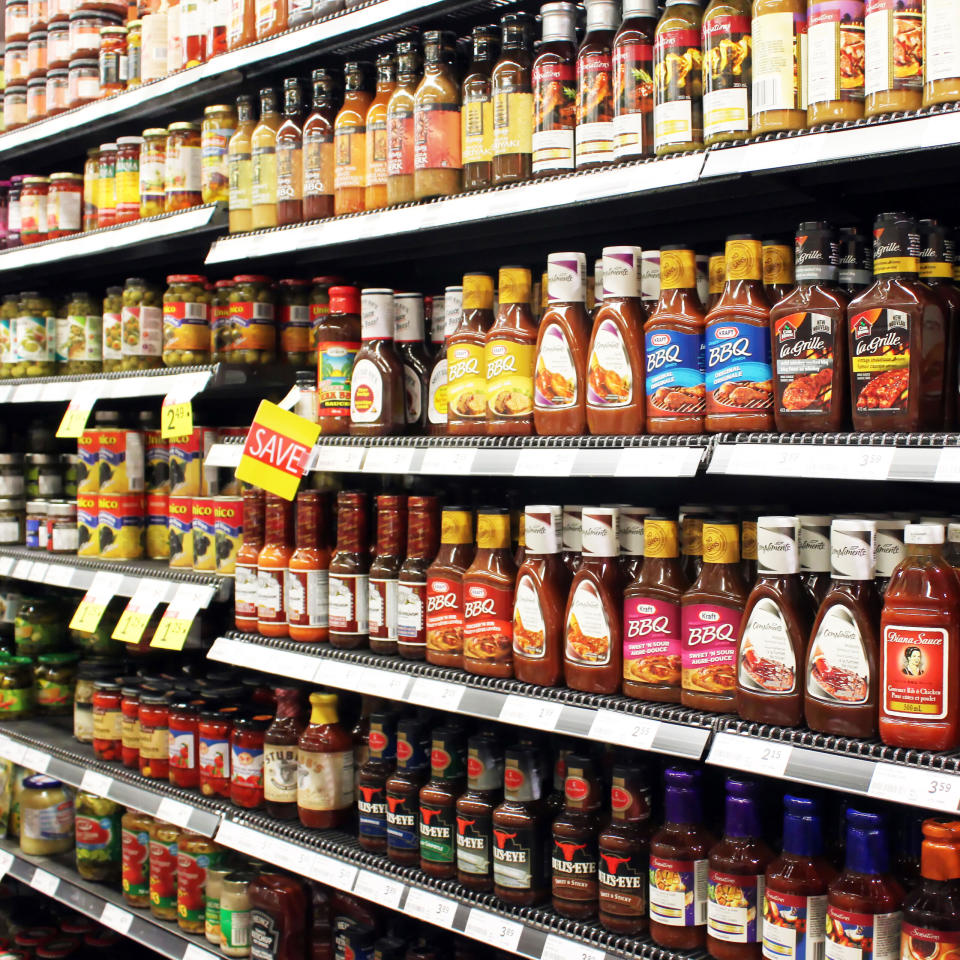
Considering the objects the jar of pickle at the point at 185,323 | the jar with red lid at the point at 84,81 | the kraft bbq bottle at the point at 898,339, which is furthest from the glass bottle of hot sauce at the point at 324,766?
the jar with red lid at the point at 84,81

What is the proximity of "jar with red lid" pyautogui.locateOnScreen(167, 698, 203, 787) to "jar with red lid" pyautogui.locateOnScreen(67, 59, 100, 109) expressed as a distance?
1.81m

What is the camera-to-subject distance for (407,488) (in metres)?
2.65

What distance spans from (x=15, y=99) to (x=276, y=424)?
6.23 ft

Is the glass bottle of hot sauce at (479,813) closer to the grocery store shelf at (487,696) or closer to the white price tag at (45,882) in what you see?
the grocery store shelf at (487,696)

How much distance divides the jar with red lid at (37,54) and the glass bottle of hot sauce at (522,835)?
9.00 feet

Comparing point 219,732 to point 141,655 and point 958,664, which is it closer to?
point 141,655

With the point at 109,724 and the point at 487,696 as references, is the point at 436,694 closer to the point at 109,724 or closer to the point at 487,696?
the point at 487,696

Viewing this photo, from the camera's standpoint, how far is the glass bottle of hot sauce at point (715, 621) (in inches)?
69.0

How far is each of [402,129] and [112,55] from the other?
1.37m

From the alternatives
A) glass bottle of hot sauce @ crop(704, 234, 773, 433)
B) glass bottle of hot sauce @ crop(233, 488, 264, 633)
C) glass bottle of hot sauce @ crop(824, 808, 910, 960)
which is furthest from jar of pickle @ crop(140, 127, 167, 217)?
glass bottle of hot sauce @ crop(824, 808, 910, 960)

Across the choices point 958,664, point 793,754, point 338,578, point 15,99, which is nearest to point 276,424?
point 338,578

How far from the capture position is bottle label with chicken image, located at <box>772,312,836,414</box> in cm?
165

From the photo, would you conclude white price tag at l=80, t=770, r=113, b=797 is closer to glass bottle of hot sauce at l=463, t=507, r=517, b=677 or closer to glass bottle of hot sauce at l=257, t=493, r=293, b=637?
glass bottle of hot sauce at l=257, t=493, r=293, b=637

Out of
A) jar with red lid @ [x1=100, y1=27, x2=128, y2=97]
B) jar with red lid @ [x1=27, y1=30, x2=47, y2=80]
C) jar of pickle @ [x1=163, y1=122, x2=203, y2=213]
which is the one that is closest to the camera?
jar of pickle @ [x1=163, y1=122, x2=203, y2=213]
